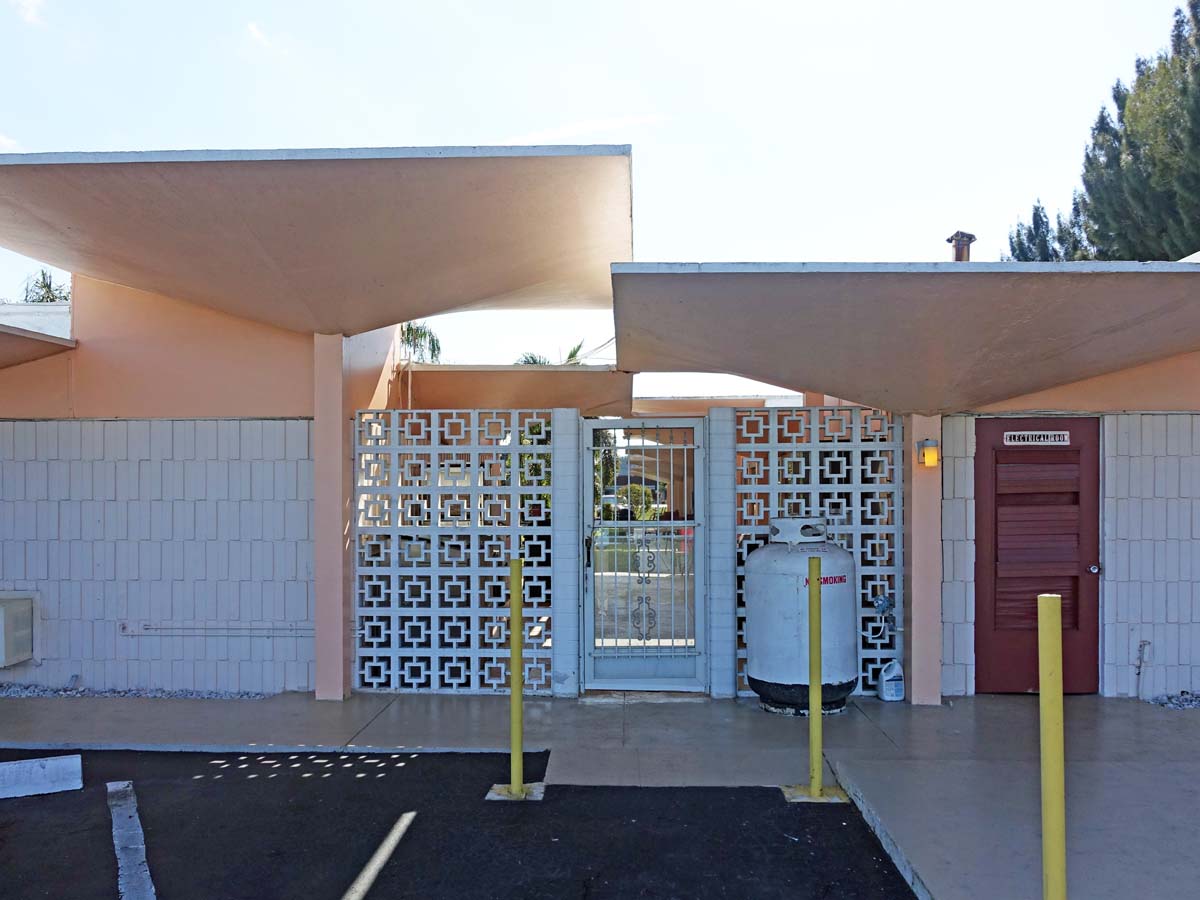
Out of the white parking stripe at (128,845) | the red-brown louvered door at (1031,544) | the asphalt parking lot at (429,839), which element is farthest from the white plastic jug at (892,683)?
the white parking stripe at (128,845)

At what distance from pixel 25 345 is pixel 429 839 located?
5173mm

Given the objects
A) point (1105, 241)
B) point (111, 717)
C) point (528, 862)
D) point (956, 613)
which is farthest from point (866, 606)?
point (1105, 241)

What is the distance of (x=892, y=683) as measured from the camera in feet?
23.1

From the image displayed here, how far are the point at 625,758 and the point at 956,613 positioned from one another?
3049mm

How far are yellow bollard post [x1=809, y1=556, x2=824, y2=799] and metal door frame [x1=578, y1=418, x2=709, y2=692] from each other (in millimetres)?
2221

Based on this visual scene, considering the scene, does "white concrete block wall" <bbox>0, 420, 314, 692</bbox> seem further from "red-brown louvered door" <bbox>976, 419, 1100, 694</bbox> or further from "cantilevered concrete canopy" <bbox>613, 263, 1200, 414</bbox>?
"red-brown louvered door" <bbox>976, 419, 1100, 694</bbox>

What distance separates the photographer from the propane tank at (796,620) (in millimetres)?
6484

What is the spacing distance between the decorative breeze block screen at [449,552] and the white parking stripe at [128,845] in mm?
2362

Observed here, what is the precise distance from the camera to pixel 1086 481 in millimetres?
7188

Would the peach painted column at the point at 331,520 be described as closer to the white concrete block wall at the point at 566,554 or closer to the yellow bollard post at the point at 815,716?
the white concrete block wall at the point at 566,554

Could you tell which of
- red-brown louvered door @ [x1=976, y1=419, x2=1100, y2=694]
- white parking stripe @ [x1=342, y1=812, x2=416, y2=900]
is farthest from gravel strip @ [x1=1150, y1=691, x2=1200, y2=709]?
white parking stripe @ [x1=342, y1=812, x2=416, y2=900]

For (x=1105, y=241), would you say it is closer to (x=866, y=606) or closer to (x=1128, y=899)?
(x=866, y=606)

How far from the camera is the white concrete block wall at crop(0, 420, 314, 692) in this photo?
7.39 meters

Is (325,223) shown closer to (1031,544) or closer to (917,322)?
(917,322)
